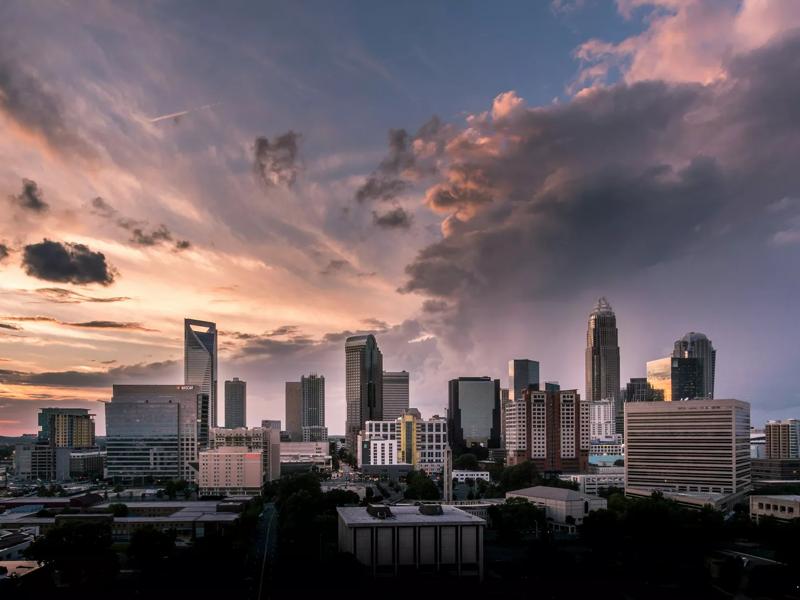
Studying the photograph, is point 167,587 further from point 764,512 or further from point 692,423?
point 692,423

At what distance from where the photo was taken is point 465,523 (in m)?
A: 58.0

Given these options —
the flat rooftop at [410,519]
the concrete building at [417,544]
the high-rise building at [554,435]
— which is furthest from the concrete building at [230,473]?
the concrete building at [417,544]

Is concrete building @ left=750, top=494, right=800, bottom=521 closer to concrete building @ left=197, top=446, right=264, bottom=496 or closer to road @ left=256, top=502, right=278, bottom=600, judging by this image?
road @ left=256, top=502, right=278, bottom=600

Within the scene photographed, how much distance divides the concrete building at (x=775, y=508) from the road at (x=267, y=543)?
4825 cm

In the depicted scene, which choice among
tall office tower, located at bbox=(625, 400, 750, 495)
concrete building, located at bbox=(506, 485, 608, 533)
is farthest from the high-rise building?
concrete building, located at bbox=(506, 485, 608, 533)

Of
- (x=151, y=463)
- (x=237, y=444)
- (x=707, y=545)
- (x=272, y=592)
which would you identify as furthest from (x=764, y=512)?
(x=151, y=463)

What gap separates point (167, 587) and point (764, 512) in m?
60.1

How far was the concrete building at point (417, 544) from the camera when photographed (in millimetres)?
56906

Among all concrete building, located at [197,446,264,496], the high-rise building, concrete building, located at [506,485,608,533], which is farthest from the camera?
the high-rise building

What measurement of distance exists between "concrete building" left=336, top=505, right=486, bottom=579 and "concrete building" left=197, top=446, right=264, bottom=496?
6467 cm

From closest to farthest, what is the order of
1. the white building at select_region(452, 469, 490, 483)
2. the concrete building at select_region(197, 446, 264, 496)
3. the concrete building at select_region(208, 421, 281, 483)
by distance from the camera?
the concrete building at select_region(197, 446, 264, 496)
the white building at select_region(452, 469, 490, 483)
the concrete building at select_region(208, 421, 281, 483)

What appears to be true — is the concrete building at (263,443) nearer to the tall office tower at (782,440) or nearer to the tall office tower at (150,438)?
the tall office tower at (150,438)

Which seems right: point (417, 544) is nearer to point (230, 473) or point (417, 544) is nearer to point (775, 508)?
point (775, 508)

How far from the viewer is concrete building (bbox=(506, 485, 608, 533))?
259 feet
